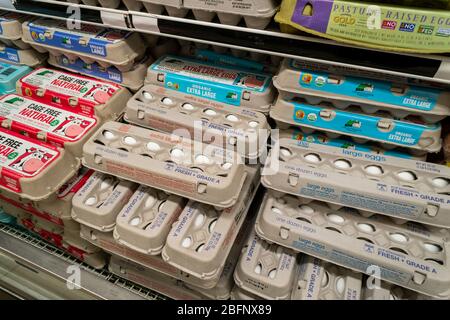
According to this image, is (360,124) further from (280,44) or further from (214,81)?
(214,81)

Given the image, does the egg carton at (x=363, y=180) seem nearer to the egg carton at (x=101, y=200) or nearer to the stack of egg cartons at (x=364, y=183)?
the stack of egg cartons at (x=364, y=183)

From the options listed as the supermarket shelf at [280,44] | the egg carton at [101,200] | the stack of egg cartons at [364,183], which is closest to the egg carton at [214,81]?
the stack of egg cartons at [364,183]

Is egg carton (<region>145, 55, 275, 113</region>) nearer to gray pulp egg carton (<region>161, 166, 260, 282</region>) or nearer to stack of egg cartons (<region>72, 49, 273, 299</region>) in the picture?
stack of egg cartons (<region>72, 49, 273, 299</region>)

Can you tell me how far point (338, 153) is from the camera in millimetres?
1239

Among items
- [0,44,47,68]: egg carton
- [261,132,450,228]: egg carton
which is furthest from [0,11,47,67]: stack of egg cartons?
[261,132,450,228]: egg carton

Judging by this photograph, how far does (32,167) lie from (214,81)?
0.80 meters

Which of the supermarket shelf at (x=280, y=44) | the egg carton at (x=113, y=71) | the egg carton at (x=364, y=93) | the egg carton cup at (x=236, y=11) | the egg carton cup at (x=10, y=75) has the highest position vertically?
the egg carton cup at (x=236, y=11)

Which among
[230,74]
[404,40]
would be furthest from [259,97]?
[404,40]

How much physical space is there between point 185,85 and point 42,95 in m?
0.68

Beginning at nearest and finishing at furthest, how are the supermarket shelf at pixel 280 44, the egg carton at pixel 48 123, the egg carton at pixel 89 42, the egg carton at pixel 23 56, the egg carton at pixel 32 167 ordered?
the supermarket shelf at pixel 280 44 → the egg carton at pixel 32 167 → the egg carton at pixel 48 123 → the egg carton at pixel 89 42 → the egg carton at pixel 23 56

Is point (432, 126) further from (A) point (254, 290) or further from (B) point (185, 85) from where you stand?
(B) point (185, 85)

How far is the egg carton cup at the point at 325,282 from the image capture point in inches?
45.3

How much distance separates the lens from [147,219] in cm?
122

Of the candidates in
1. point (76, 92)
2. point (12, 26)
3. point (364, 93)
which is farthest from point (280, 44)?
point (12, 26)
